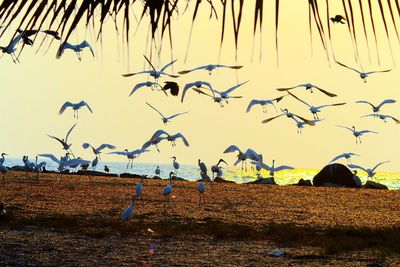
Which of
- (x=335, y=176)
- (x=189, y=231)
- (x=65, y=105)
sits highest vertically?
(x=65, y=105)

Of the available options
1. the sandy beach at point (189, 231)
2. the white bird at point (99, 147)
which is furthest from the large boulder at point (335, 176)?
the sandy beach at point (189, 231)

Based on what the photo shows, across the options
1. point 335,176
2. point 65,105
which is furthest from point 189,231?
point 335,176

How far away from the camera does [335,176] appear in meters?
33.3

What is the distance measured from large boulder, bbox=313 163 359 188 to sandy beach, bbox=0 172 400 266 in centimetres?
1619

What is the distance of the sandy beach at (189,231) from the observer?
311 inches

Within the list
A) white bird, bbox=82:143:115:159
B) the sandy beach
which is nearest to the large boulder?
white bird, bbox=82:143:115:159

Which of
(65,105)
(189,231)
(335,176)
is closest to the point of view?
(189,231)

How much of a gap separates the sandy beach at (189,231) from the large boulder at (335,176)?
16.2m

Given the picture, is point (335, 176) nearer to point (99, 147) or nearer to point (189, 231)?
point (99, 147)

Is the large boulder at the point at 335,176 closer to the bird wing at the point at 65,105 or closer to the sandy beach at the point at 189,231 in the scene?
the bird wing at the point at 65,105

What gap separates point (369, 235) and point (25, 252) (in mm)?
4624

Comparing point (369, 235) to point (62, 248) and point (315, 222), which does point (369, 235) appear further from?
point (62, 248)

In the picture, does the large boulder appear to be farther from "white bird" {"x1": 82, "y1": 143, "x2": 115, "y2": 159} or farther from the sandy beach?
the sandy beach

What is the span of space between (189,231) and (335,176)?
2389cm
